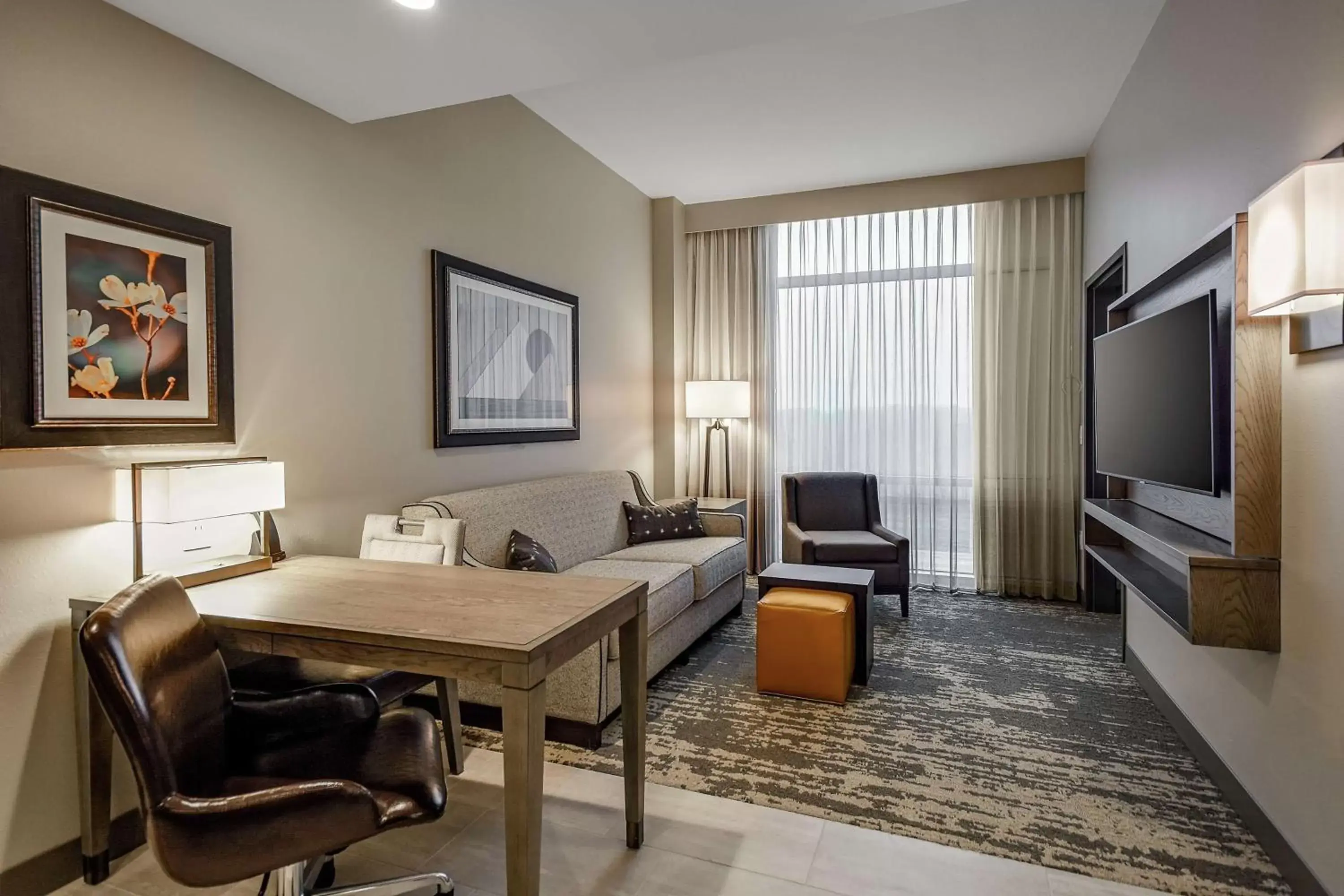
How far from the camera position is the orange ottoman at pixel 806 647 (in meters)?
2.93

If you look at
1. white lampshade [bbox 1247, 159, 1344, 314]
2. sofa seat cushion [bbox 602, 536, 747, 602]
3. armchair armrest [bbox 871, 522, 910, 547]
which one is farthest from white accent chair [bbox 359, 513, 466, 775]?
armchair armrest [bbox 871, 522, 910, 547]

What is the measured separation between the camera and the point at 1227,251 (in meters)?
2.04

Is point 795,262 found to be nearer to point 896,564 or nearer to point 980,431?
point 980,431

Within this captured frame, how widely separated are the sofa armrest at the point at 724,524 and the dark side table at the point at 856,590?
1.09 metres

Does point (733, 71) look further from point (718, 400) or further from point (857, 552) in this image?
point (857, 552)

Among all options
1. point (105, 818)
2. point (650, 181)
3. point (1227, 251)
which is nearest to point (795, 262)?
point (650, 181)

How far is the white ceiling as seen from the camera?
2092 millimetres

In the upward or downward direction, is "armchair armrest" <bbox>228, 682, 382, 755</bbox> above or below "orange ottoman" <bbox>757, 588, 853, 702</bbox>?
above

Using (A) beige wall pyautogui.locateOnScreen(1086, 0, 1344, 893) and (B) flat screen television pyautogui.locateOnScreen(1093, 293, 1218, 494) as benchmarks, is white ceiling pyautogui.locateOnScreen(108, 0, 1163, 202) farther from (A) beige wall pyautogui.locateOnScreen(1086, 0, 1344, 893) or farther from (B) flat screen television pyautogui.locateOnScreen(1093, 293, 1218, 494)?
(B) flat screen television pyautogui.locateOnScreen(1093, 293, 1218, 494)

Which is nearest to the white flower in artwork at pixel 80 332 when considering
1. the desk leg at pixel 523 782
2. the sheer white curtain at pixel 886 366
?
the desk leg at pixel 523 782

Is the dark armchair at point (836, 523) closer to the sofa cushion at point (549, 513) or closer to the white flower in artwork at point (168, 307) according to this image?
the sofa cushion at point (549, 513)

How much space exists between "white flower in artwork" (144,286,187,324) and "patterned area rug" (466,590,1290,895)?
1740mm

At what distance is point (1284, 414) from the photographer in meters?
1.83

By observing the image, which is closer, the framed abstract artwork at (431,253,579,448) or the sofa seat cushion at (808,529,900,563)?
the framed abstract artwork at (431,253,579,448)
